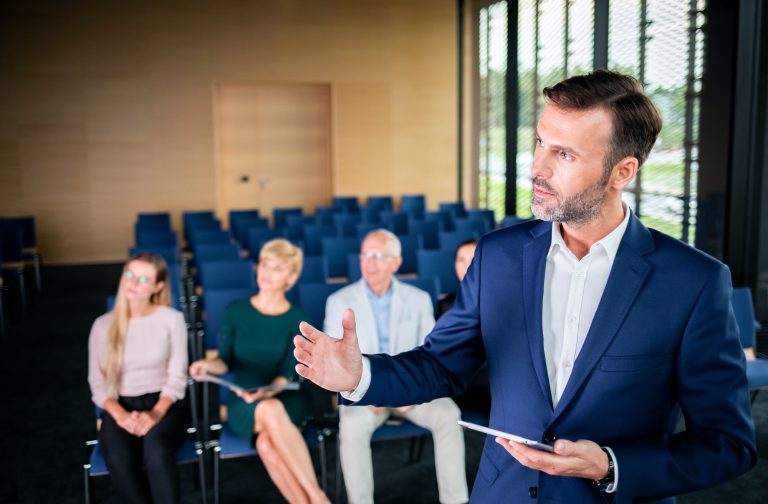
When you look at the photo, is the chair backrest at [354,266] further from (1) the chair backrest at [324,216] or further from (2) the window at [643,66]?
(1) the chair backrest at [324,216]

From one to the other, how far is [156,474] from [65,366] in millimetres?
3413

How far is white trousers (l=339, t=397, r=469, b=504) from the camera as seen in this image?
11.7 feet

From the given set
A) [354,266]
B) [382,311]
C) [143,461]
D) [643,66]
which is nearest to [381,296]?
[382,311]

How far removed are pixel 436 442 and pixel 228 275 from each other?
276 cm

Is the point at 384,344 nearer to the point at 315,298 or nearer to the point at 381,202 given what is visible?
the point at 315,298

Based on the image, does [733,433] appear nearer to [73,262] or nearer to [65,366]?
[65,366]

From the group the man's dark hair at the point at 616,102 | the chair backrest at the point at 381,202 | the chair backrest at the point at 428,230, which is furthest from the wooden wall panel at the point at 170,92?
the man's dark hair at the point at 616,102

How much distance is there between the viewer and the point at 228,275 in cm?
589

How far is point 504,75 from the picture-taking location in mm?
11531

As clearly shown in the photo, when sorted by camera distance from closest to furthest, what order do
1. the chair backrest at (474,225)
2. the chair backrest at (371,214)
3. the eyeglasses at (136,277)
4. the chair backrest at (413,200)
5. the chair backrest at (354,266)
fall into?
the eyeglasses at (136,277), the chair backrest at (354,266), the chair backrest at (474,225), the chair backrest at (371,214), the chair backrest at (413,200)

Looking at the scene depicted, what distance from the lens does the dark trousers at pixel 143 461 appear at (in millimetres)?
3391

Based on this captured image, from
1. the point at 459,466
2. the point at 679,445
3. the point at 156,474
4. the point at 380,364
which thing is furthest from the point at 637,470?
the point at 156,474

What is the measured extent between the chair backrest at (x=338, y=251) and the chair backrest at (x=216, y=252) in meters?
0.91

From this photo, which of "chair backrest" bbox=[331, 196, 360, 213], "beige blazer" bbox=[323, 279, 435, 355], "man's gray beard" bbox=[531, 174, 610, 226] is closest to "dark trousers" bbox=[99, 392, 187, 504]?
"beige blazer" bbox=[323, 279, 435, 355]
